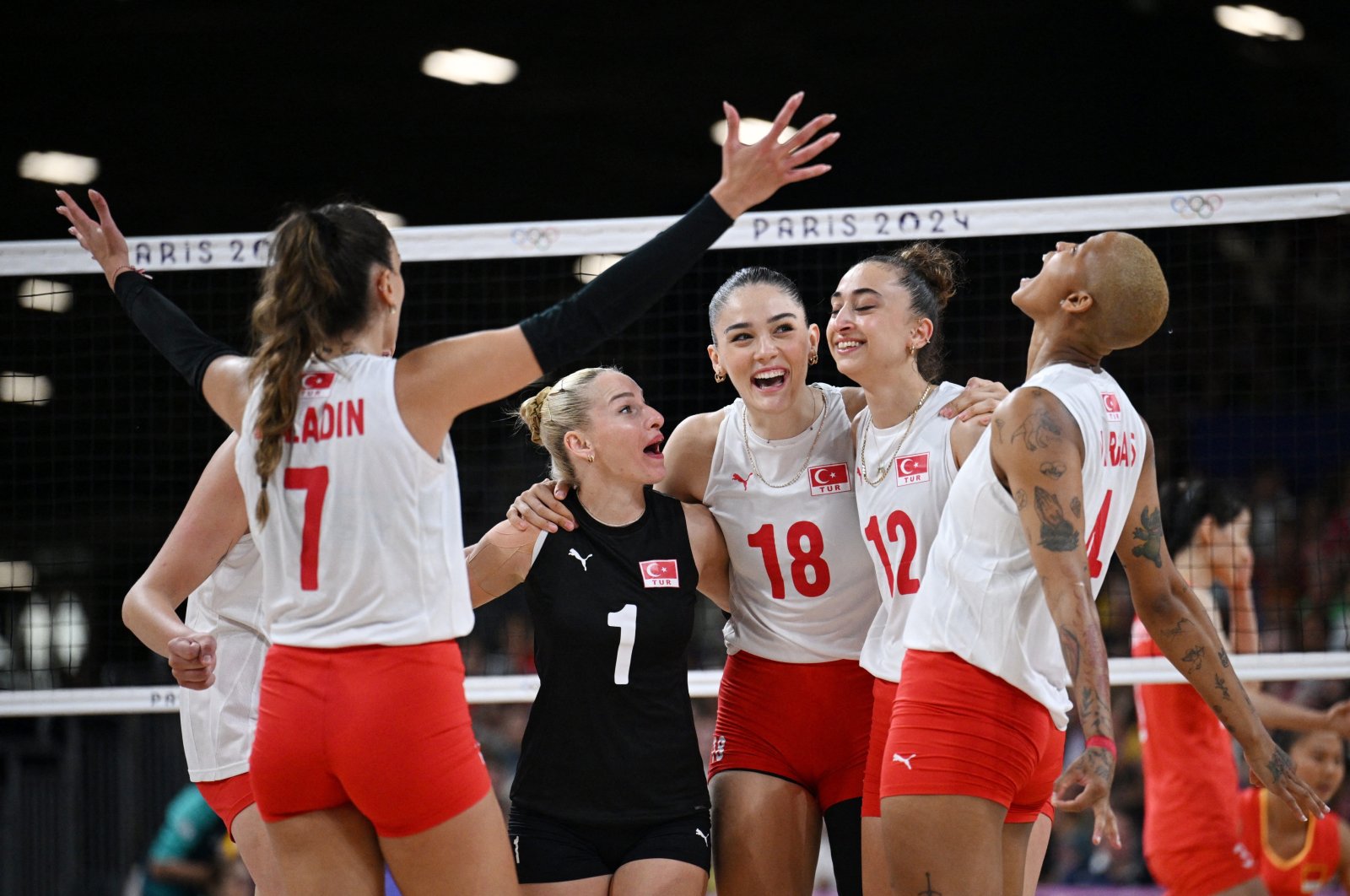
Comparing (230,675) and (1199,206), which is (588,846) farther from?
(1199,206)

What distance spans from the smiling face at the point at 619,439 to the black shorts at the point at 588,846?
1.10 metres

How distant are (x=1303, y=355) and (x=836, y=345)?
34.7ft

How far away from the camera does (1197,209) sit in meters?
5.93

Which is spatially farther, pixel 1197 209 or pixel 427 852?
pixel 1197 209

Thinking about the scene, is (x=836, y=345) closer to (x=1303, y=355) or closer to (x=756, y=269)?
(x=756, y=269)

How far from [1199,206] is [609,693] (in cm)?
358

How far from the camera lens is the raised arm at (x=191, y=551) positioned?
11.7 ft

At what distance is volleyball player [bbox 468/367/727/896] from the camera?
405cm

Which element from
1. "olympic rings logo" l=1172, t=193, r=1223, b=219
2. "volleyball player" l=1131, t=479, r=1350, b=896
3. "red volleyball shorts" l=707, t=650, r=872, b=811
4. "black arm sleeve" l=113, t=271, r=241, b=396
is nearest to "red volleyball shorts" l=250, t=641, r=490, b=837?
"black arm sleeve" l=113, t=271, r=241, b=396

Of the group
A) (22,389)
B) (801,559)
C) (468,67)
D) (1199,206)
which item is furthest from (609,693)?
(22,389)

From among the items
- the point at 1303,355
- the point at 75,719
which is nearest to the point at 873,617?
the point at 75,719

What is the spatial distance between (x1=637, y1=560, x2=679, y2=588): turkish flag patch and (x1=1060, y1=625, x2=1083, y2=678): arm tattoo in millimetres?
1403

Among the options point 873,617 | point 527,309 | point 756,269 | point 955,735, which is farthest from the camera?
point 527,309

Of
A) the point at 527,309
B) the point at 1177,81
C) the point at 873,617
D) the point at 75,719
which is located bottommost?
the point at 75,719
